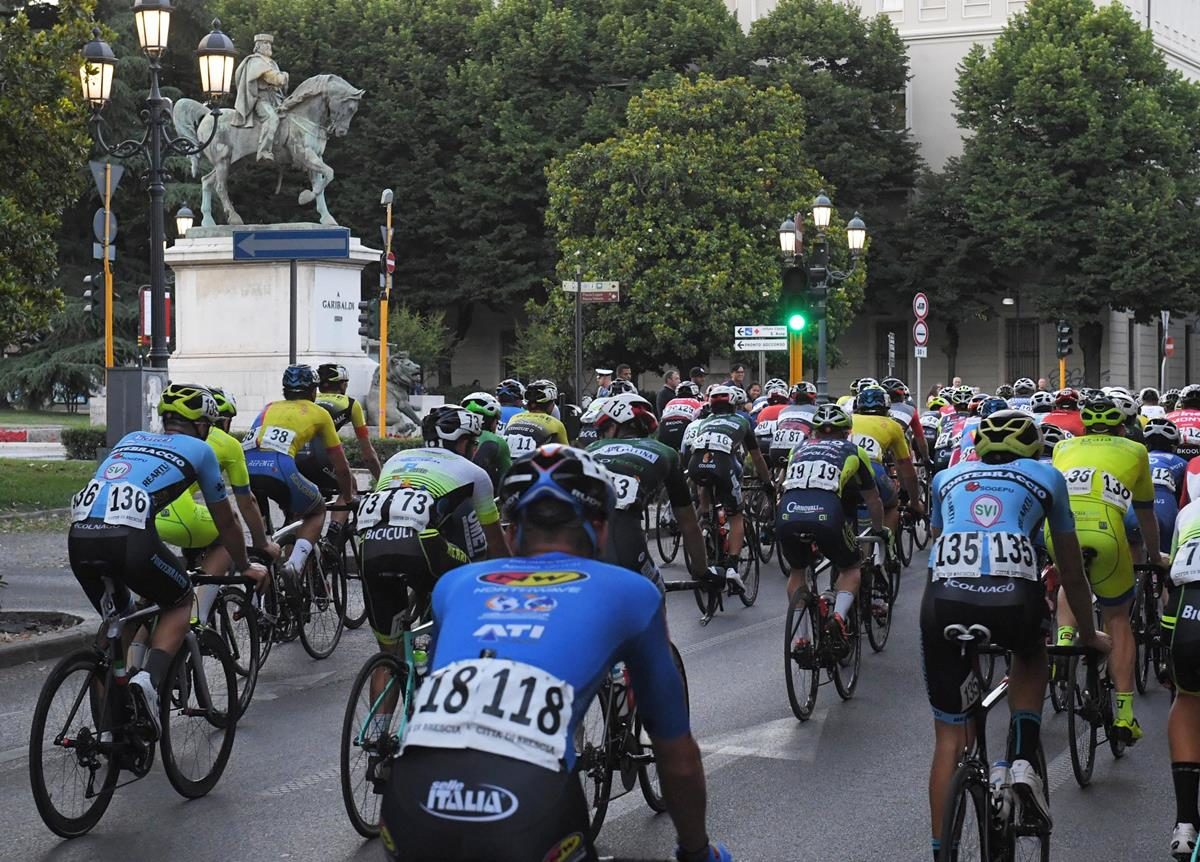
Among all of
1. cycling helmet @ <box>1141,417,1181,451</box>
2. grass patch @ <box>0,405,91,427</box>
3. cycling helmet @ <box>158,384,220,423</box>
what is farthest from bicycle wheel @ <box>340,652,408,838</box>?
grass patch @ <box>0,405,91,427</box>

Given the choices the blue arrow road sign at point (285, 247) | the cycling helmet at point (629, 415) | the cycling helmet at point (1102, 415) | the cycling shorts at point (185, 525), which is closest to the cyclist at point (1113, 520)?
the cycling helmet at point (1102, 415)

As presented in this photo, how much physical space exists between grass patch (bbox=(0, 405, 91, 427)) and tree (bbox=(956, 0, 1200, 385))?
28.0 meters

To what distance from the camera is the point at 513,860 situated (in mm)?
3521

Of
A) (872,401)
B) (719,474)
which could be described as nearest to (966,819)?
(872,401)

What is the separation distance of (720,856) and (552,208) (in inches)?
1879

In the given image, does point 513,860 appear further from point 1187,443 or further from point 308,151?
point 308,151

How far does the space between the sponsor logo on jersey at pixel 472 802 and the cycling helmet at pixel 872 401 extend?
10.6 meters

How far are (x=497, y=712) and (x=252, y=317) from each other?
1204 inches

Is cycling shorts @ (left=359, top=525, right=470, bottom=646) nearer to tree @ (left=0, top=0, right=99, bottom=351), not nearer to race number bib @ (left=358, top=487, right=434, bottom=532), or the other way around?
race number bib @ (left=358, top=487, right=434, bottom=532)

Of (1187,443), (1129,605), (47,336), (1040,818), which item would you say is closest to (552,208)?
(47,336)

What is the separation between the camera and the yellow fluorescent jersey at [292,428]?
1185 cm

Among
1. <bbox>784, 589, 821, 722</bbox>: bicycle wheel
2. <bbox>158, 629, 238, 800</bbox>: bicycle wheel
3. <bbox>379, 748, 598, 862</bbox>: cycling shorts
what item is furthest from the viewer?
<bbox>784, 589, 821, 722</bbox>: bicycle wheel

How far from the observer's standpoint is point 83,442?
1218 inches

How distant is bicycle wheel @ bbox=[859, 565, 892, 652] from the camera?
11.4 meters
